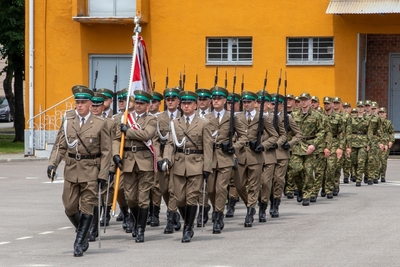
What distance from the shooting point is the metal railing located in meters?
35.2

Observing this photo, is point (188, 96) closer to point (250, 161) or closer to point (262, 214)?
point (250, 161)

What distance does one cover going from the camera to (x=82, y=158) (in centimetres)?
1278

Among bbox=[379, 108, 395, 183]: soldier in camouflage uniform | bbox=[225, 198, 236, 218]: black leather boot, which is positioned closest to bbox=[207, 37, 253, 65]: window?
bbox=[379, 108, 395, 183]: soldier in camouflage uniform

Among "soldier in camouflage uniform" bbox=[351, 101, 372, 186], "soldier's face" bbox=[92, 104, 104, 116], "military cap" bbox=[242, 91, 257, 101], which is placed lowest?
"soldier in camouflage uniform" bbox=[351, 101, 372, 186]

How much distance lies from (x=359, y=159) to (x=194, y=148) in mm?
11222

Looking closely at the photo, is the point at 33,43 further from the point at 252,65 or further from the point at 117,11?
the point at 252,65

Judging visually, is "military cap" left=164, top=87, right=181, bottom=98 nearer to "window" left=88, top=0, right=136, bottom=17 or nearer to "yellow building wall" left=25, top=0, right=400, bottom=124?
"yellow building wall" left=25, top=0, right=400, bottom=124

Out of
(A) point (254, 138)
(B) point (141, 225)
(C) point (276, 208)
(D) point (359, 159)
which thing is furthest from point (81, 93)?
(D) point (359, 159)

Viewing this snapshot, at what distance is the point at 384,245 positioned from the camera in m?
13.2

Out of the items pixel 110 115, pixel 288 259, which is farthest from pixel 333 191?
pixel 288 259

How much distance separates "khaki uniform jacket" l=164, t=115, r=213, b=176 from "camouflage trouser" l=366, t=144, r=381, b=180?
11.2 meters

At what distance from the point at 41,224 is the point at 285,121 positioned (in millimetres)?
4544

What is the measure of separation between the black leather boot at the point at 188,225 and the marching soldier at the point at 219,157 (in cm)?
95

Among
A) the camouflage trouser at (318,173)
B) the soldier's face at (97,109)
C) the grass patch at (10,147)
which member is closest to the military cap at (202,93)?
the soldier's face at (97,109)
